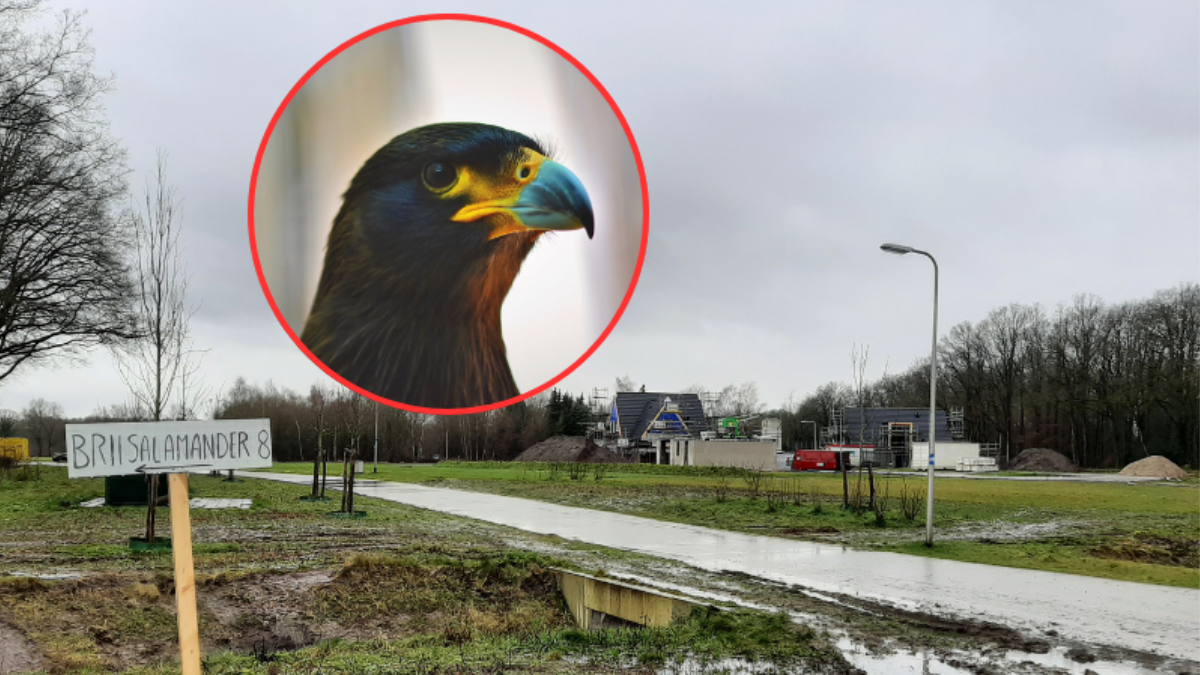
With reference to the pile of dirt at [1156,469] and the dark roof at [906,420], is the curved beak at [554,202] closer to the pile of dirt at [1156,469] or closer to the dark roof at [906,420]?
the pile of dirt at [1156,469]

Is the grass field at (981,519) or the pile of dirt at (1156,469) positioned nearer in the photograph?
the grass field at (981,519)

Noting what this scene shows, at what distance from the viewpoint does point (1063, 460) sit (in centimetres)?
6631

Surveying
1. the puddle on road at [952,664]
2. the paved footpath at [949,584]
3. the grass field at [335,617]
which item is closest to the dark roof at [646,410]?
the paved footpath at [949,584]

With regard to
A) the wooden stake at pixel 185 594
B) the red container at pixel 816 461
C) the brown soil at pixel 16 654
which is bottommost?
the red container at pixel 816 461

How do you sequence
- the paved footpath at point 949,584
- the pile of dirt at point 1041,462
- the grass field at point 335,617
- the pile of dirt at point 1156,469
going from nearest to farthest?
the grass field at point 335,617 < the paved footpath at point 949,584 < the pile of dirt at point 1156,469 < the pile of dirt at point 1041,462

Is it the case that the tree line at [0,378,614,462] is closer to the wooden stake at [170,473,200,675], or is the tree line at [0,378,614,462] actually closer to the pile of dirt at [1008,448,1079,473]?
the wooden stake at [170,473,200,675]

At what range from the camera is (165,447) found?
331 centimetres

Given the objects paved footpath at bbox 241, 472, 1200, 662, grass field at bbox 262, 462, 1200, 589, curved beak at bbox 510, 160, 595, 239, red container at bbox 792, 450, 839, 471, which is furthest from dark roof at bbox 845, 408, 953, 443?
curved beak at bbox 510, 160, 595, 239

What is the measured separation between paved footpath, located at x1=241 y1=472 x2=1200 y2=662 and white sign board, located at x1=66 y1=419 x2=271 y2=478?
25.0 ft

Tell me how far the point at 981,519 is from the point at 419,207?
21430 millimetres

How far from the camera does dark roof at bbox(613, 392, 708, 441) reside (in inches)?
2468

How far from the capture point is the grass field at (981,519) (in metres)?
14.2

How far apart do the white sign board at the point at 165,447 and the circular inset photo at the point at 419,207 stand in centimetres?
129

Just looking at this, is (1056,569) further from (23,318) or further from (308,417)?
(308,417)
